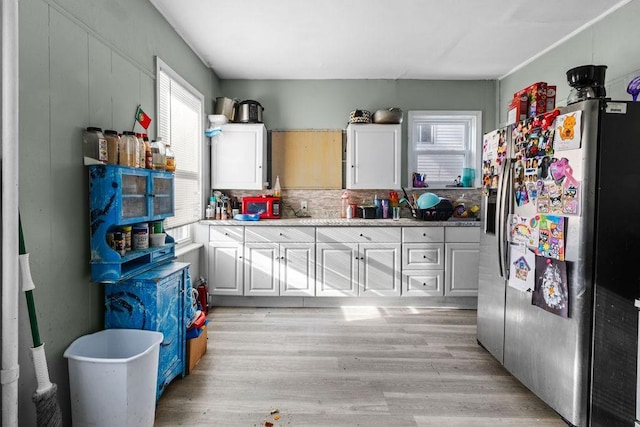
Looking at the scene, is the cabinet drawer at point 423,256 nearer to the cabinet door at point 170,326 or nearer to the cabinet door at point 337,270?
the cabinet door at point 337,270

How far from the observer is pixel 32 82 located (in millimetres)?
1648

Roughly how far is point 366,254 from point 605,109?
255cm

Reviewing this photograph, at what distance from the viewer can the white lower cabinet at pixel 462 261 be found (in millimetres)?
4047

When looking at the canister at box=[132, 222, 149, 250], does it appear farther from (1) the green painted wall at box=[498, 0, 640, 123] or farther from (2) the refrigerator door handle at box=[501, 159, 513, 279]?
(1) the green painted wall at box=[498, 0, 640, 123]

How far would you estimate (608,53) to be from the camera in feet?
9.76

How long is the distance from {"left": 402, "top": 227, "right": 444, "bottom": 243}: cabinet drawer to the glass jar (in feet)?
9.59

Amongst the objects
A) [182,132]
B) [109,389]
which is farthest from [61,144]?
[182,132]

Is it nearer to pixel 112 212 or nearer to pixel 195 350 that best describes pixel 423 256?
pixel 195 350

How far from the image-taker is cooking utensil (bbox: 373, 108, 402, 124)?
14.4 feet

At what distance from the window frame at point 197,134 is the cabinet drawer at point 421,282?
7.60ft

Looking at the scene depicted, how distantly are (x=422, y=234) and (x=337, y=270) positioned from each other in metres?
0.98

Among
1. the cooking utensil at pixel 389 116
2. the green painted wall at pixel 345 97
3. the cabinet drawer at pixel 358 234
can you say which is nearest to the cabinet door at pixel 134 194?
the cabinet drawer at pixel 358 234

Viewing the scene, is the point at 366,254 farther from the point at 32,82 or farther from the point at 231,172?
the point at 32,82

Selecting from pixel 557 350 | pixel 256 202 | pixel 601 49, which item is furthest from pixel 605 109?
pixel 256 202
